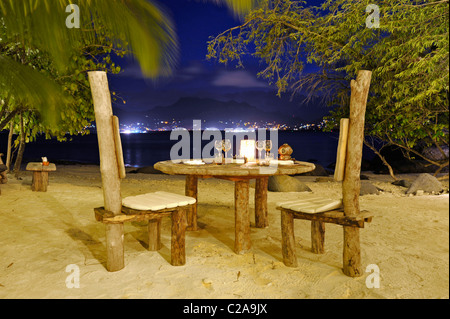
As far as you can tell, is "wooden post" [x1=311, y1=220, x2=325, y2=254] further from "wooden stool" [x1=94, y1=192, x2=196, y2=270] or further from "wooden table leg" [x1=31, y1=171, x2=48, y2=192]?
"wooden table leg" [x1=31, y1=171, x2=48, y2=192]

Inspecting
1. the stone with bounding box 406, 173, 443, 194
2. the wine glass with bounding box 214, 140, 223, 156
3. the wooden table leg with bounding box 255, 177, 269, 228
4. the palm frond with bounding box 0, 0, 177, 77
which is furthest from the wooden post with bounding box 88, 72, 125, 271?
the stone with bounding box 406, 173, 443, 194

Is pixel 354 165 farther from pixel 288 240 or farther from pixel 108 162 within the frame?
pixel 108 162

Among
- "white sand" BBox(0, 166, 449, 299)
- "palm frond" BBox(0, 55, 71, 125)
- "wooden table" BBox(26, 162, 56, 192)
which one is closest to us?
"white sand" BBox(0, 166, 449, 299)

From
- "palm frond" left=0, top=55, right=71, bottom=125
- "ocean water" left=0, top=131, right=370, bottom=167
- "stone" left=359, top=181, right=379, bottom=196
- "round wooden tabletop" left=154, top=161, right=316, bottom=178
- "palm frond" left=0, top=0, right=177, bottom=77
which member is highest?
"palm frond" left=0, top=0, right=177, bottom=77

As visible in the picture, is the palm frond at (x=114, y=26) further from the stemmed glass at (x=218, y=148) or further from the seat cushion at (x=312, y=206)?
the seat cushion at (x=312, y=206)

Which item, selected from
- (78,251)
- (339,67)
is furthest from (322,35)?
(78,251)

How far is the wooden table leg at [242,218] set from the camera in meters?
3.23

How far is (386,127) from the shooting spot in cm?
715

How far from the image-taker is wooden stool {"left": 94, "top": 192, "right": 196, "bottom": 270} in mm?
2717

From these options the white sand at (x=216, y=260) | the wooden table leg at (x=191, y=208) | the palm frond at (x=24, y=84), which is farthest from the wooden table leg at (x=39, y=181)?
the wooden table leg at (x=191, y=208)

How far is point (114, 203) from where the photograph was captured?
109 inches

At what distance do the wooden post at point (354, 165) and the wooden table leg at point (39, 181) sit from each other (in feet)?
17.9

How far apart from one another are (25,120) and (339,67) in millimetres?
7016
